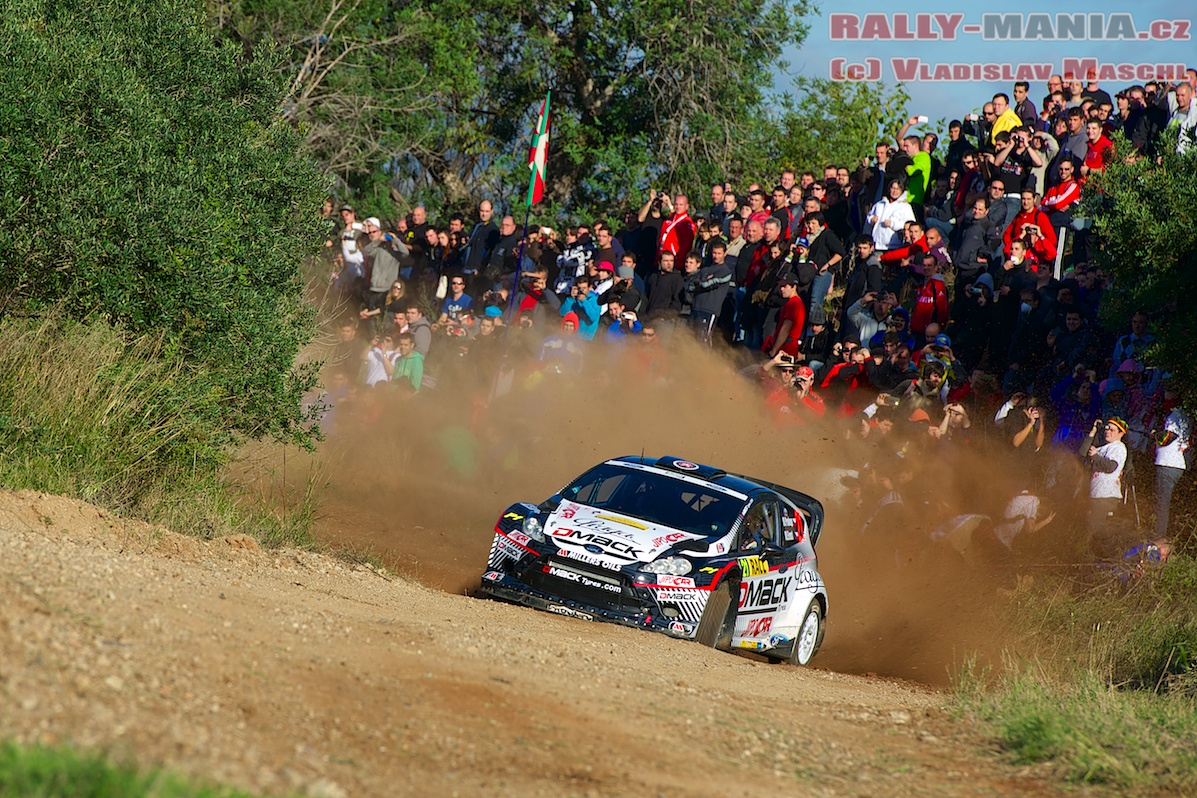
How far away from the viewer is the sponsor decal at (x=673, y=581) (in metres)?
10.5

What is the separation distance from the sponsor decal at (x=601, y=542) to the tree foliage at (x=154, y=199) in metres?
3.93

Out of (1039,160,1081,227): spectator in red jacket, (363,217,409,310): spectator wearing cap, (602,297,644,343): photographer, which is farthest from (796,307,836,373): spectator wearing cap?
(363,217,409,310): spectator wearing cap

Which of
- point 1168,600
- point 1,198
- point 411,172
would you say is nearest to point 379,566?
A: point 1,198

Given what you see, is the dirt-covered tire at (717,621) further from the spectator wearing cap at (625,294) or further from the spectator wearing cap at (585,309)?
the spectator wearing cap at (585,309)

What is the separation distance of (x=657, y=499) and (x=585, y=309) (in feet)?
24.8

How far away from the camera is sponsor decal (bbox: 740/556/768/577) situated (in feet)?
35.8

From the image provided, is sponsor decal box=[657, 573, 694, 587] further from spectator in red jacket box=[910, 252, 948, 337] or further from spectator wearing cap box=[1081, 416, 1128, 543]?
spectator in red jacket box=[910, 252, 948, 337]

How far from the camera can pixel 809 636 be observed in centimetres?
1200

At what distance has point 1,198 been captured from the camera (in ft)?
36.6

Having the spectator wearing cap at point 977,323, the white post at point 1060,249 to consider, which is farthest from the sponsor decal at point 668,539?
the white post at point 1060,249

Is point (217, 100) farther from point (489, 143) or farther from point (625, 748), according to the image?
point (489, 143)

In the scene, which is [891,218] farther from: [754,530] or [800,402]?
[754,530]

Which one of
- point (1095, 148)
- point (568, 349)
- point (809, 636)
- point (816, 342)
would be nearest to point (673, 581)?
point (809, 636)

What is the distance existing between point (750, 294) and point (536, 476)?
4.29 m
